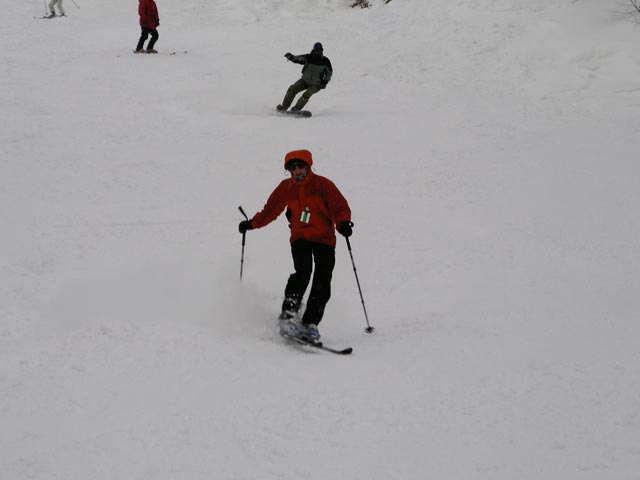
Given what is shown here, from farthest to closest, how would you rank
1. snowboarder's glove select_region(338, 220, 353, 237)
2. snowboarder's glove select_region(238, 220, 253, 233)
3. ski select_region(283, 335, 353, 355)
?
snowboarder's glove select_region(238, 220, 253, 233) < snowboarder's glove select_region(338, 220, 353, 237) < ski select_region(283, 335, 353, 355)

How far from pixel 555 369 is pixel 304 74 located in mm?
9315

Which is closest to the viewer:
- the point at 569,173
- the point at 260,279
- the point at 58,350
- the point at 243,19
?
the point at 58,350

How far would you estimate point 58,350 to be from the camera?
171 inches

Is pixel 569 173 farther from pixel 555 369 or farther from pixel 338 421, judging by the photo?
pixel 338 421

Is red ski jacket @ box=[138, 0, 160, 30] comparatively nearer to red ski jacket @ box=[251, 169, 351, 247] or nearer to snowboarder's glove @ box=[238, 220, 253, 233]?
snowboarder's glove @ box=[238, 220, 253, 233]

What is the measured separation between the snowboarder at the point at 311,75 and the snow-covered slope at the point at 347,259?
26.2 inches

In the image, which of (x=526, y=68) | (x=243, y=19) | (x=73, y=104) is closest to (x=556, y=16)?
(x=526, y=68)

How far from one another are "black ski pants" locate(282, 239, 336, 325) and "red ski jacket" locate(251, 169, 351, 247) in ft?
0.28

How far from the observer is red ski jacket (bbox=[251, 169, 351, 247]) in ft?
18.1

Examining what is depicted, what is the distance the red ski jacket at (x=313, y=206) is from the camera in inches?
217

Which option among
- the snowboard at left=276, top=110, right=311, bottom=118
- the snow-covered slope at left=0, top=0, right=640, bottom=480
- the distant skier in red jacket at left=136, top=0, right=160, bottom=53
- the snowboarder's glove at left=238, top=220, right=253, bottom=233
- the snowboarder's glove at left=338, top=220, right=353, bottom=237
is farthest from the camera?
the distant skier in red jacket at left=136, top=0, right=160, bottom=53

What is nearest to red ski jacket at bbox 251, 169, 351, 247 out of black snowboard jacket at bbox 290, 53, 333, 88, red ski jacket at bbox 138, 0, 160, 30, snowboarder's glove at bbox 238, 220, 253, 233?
snowboarder's glove at bbox 238, 220, 253, 233

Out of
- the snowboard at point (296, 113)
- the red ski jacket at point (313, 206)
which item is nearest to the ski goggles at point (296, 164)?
the red ski jacket at point (313, 206)

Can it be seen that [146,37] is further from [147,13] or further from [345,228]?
[345,228]
